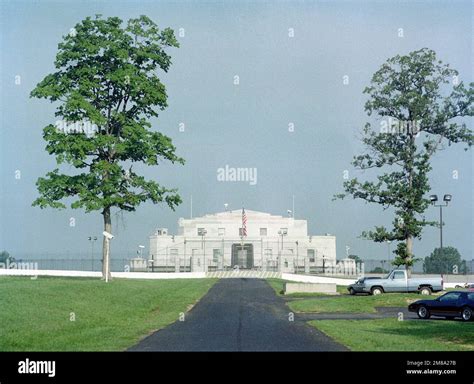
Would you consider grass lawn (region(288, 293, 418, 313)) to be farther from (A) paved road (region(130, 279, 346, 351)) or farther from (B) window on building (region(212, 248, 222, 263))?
(B) window on building (region(212, 248, 222, 263))

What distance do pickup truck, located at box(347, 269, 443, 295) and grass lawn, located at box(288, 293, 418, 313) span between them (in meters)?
5.32

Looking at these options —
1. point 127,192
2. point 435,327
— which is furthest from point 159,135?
point 435,327

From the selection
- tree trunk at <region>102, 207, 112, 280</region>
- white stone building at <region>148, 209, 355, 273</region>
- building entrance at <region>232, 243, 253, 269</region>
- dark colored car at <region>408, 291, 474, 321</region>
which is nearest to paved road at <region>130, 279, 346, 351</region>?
dark colored car at <region>408, 291, 474, 321</region>

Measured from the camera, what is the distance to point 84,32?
55750 mm

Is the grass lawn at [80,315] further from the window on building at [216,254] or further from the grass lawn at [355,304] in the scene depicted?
the window on building at [216,254]

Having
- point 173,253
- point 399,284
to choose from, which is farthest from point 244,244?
point 399,284

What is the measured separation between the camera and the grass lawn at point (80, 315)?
2238 centimetres

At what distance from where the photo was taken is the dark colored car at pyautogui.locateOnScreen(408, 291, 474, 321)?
3375cm

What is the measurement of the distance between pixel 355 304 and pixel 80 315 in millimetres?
17699

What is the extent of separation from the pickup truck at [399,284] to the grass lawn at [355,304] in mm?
5320

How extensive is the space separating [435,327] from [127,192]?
2944 cm

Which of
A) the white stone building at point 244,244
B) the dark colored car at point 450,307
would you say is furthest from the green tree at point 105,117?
the white stone building at point 244,244

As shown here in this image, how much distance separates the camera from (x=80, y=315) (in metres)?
32.0
